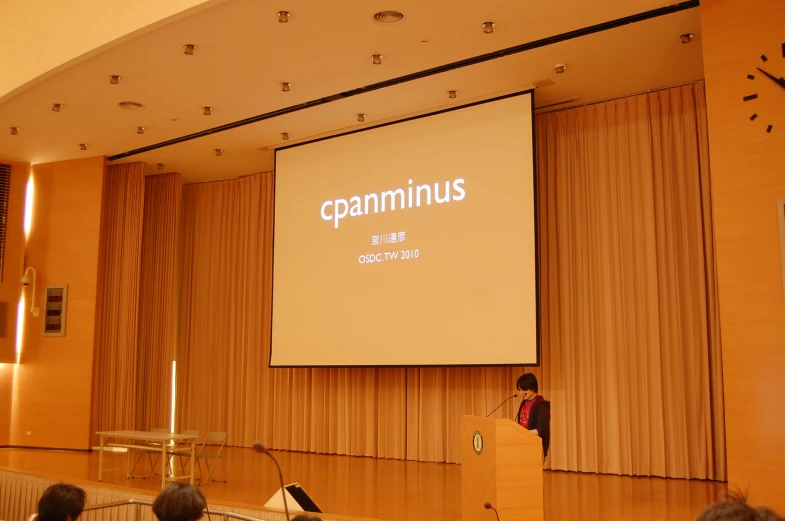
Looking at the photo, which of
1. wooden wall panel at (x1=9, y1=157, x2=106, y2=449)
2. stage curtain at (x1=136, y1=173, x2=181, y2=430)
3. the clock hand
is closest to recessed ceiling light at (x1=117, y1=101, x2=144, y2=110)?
wooden wall panel at (x1=9, y1=157, x2=106, y2=449)

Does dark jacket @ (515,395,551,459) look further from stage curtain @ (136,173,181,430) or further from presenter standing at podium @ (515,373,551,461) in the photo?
stage curtain @ (136,173,181,430)

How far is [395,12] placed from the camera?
21.6ft

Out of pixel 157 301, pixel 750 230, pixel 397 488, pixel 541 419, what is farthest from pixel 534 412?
pixel 157 301

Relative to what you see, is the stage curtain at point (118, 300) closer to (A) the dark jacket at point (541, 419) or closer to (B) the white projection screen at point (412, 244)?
(B) the white projection screen at point (412, 244)

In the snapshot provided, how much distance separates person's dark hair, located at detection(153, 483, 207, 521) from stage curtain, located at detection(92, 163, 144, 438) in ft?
25.9

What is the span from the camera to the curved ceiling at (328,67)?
21.7ft

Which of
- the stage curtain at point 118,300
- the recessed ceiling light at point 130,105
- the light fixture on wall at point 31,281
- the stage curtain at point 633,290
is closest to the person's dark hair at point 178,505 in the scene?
the stage curtain at point 633,290

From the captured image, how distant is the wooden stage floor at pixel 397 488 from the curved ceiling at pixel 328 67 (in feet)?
13.1

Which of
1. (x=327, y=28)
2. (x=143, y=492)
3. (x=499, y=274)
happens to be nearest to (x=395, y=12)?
(x=327, y=28)

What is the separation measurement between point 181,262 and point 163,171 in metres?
1.47

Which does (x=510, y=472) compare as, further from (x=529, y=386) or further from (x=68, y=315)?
(x=68, y=315)

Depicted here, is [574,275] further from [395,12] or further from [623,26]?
[395,12]

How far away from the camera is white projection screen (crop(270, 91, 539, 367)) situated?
7.95 metres

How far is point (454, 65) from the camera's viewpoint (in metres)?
7.62
